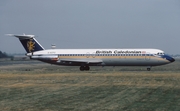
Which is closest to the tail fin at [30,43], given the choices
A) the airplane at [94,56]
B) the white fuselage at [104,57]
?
the airplane at [94,56]

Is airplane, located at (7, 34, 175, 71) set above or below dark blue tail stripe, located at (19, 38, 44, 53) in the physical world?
below

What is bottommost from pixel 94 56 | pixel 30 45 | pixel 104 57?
pixel 104 57

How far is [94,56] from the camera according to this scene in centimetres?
5275

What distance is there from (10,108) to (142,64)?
37.7m

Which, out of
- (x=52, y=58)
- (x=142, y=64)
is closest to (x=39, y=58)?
(x=52, y=58)

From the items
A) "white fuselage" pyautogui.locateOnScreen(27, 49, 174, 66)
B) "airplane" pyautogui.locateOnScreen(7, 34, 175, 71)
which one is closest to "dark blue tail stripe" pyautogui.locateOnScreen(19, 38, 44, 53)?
"airplane" pyautogui.locateOnScreen(7, 34, 175, 71)

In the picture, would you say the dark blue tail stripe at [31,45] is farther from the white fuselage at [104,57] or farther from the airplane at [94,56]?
the white fuselage at [104,57]

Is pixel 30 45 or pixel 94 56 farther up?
pixel 30 45

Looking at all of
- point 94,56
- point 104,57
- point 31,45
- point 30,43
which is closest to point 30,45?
point 31,45

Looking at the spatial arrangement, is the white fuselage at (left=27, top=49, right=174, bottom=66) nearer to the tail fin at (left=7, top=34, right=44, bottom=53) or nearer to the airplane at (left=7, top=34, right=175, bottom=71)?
the airplane at (left=7, top=34, right=175, bottom=71)

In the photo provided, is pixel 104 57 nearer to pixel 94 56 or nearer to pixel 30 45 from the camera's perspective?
pixel 94 56

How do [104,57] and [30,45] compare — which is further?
[30,45]

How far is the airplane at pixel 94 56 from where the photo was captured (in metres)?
50.8

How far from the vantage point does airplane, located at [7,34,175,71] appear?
167ft
